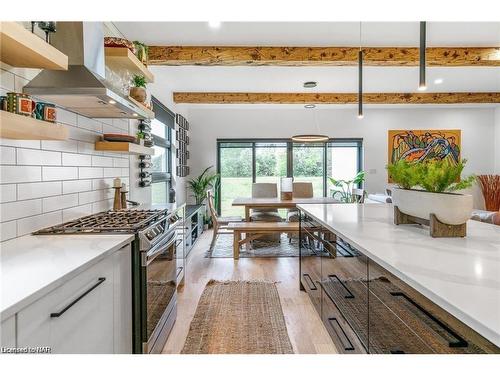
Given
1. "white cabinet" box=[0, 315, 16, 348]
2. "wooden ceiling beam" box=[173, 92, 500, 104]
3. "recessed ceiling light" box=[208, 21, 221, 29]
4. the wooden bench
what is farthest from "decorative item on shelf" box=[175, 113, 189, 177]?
"white cabinet" box=[0, 315, 16, 348]

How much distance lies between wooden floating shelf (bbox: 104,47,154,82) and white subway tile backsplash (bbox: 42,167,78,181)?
35.5 inches

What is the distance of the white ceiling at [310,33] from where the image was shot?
3.25 meters

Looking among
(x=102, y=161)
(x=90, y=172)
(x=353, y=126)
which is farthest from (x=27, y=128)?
(x=353, y=126)

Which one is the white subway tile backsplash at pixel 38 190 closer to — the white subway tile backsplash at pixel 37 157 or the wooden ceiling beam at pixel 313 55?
the white subway tile backsplash at pixel 37 157

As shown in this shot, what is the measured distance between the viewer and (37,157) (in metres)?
1.79

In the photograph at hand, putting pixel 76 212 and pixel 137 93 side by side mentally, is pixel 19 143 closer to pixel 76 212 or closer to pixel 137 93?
pixel 76 212

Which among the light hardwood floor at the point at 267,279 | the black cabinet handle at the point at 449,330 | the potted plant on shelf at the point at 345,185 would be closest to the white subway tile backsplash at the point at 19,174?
the light hardwood floor at the point at 267,279

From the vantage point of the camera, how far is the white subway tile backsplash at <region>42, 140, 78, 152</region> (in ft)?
6.18

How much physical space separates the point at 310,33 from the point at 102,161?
2534 millimetres

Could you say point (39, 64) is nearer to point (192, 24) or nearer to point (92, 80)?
point (92, 80)

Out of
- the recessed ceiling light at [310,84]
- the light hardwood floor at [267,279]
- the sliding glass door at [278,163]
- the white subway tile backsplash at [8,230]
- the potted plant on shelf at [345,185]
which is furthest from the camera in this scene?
the sliding glass door at [278,163]

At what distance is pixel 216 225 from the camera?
485cm

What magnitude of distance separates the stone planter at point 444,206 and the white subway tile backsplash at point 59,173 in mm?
2130
